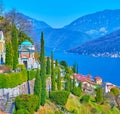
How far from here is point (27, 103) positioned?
32.6 metres

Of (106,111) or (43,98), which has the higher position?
(43,98)

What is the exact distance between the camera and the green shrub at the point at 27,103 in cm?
3222

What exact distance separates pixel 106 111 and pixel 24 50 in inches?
524

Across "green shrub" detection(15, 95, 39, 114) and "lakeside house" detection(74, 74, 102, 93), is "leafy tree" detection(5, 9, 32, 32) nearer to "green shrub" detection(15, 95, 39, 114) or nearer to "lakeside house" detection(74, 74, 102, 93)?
"lakeside house" detection(74, 74, 102, 93)

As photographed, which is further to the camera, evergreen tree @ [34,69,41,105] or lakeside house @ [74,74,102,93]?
lakeside house @ [74,74,102,93]

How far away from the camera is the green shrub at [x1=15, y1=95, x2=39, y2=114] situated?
32.2 m

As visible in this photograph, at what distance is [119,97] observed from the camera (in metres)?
66.1

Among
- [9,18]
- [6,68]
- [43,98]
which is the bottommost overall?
[43,98]

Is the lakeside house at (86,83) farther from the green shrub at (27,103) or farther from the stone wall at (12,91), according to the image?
the green shrub at (27,103)

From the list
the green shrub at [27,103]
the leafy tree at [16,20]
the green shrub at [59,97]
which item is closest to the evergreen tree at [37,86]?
the green shrub at [27,103]

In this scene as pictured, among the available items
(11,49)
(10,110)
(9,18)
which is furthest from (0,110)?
(9,18)

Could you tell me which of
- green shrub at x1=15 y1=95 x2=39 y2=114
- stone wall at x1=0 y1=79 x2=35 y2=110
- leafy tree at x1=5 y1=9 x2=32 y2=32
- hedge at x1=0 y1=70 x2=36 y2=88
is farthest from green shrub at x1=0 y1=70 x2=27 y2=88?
leafy tree at x1=5 y1=9 x2=32 y2=32

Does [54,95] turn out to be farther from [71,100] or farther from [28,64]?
[28,64]

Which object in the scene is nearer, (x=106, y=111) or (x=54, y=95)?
(x=54, y=95)
